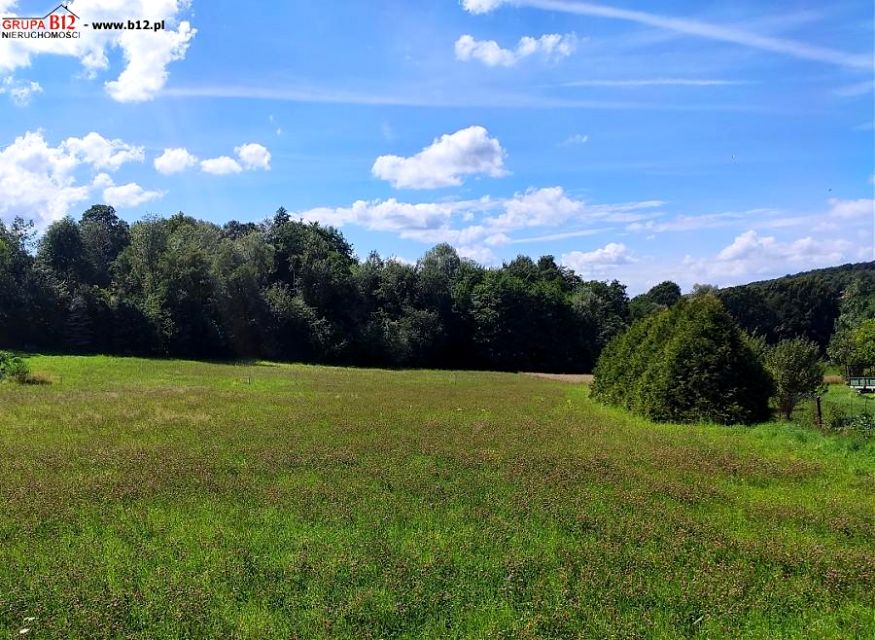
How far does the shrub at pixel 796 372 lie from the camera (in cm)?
2030

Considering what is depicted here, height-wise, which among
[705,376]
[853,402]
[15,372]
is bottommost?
[853,402]

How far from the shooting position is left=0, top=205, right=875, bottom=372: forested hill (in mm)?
43281

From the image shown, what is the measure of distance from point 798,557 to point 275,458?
8.57m

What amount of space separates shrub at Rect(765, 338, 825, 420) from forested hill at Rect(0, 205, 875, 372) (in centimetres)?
2618

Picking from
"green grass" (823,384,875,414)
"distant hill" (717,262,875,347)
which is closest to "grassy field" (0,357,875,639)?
"green grass" (823,384,875,414)

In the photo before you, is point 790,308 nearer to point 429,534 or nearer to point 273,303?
point 273,303

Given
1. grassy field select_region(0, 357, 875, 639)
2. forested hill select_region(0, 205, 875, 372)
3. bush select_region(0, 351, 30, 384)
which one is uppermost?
forested hill select_region(0, 205, 875, 372)

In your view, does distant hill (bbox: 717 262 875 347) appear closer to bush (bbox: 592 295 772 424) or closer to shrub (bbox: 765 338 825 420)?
shrub (bbox: 765 338 825 420)

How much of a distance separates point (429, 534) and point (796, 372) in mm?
18241

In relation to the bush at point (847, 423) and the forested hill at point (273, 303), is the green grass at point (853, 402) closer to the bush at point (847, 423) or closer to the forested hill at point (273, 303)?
the bush at point (847, 423)

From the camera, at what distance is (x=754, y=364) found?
57.2 ft

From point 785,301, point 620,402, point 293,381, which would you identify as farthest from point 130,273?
point 785,301

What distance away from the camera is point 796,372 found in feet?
66.9

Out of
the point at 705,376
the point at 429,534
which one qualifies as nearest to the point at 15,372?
the point at 429,534
